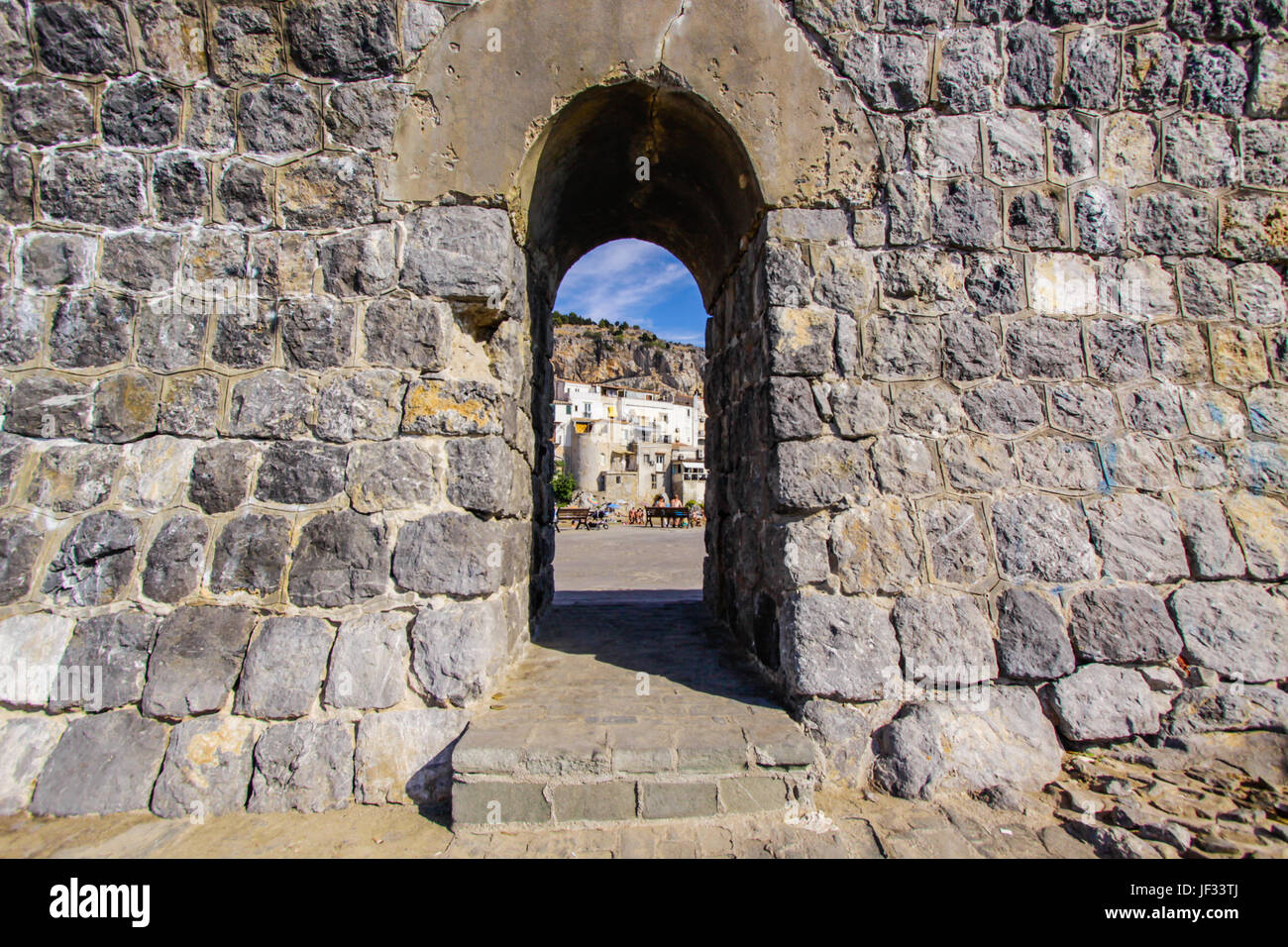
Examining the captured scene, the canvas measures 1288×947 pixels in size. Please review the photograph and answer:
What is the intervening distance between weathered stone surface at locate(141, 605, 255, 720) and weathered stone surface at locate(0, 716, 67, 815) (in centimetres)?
36

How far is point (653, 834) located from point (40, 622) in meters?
2.60

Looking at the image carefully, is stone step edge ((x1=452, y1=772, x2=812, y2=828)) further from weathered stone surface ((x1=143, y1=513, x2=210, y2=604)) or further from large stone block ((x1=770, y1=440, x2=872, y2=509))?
weathered stone surface ((x1=143, y1=513, x2=210, y2=604))

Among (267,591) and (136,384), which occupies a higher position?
(136,384)

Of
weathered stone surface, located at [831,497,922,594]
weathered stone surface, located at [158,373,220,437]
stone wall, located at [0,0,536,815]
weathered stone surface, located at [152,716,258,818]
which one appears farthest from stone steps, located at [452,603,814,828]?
weathered stone surface, located at [158,373,220,437]

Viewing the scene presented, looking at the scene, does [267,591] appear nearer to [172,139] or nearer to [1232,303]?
[172,139]

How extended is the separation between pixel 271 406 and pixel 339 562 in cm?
74

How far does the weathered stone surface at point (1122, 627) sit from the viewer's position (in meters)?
2.56

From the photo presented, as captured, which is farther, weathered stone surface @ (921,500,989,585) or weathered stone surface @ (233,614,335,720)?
weathered stone surface @ (921,500,989,585)

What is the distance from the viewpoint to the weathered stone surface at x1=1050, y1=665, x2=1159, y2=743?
8.15 feet

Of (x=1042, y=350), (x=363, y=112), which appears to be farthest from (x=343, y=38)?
(x=1042, y=350)

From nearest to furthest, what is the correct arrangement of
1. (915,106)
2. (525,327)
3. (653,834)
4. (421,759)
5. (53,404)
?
(653,834)
(421,759)
(53,404)
(915,106)
(525,327)

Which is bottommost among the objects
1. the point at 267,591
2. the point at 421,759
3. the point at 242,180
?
the point at 421,759

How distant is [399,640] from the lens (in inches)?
96.0

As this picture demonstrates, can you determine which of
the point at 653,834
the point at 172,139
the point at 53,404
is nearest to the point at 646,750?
the point at 653,834
